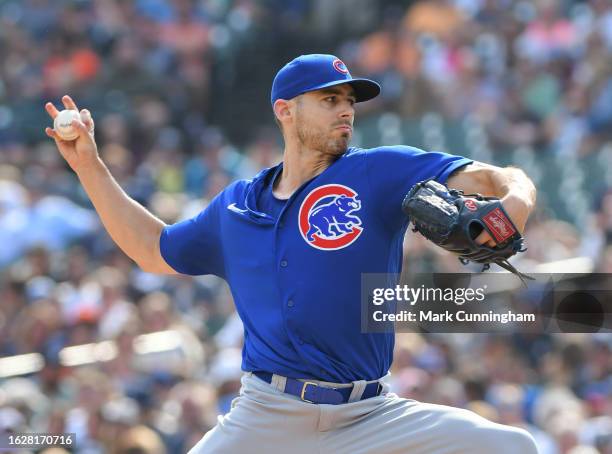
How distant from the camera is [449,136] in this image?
12211 mm

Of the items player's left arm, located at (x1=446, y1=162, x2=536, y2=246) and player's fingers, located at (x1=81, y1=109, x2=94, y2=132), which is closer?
player's left arm, located at (x1=446, y1=162, x2=536, y2=246)

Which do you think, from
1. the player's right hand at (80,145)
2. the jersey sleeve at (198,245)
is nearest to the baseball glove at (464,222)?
the jersey sleeve at (198,245)

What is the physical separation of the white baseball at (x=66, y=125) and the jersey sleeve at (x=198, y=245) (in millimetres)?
589

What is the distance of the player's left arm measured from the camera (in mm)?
4059

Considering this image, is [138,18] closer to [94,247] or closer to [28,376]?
[94,247]

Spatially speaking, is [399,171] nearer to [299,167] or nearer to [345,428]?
[299,167]

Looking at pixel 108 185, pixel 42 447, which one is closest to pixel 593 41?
pixel 42 447

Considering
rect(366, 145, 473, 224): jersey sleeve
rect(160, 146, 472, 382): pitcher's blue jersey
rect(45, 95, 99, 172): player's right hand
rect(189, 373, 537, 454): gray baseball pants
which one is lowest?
rect(189, 373, 537, 454): gray baseball pants

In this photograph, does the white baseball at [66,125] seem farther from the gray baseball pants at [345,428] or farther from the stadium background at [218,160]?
the stadium background at [218,160]

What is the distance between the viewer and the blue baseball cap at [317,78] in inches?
181

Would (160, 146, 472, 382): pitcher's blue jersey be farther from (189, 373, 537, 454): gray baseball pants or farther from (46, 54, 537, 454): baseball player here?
(189, 373, 537, 454): gray baseball pants

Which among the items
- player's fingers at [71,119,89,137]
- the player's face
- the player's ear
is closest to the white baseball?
player's fingers at [71,119,89,137]

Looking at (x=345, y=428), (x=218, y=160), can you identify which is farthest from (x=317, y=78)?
(x=218, y=160)

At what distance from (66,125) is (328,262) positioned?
4.56 feet
